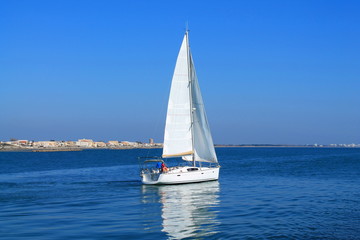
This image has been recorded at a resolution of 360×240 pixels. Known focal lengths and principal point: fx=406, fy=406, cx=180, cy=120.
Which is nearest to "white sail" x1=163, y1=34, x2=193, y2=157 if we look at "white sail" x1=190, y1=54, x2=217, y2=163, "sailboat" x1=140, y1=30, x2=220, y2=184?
"sailboat" x1=140, y1=30, x2=220, y2=184

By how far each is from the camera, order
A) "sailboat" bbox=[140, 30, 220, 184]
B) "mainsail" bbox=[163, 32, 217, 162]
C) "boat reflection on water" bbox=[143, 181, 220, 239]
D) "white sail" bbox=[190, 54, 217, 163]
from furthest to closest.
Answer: "white sail" bbox=[190, 54, 217, 163], "mainsail" bbox=[163, 32, 217, 162], "sailboat" bbox=[140, 30, 220, 184], "boat reflection on water" bbox=[143, 181, 220, 239]

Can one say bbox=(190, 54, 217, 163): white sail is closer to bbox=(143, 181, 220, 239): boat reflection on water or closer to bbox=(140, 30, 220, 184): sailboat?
bbox=(140, 30, 220, 184): sailboat

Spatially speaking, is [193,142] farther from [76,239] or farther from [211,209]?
[76,239]

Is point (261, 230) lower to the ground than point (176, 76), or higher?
lower

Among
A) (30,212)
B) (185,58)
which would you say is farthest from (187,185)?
(30,212)

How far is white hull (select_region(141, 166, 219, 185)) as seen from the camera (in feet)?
124

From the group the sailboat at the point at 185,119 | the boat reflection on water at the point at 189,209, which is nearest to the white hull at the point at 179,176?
the sailboat at the point at 185,119

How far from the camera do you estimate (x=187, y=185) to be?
38.1 m

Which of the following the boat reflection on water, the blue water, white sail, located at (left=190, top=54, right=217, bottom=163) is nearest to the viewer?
the blue water

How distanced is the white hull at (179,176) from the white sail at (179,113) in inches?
94.4

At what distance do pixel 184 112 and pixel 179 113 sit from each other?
21.4 inches

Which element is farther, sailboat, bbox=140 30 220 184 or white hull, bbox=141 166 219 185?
sailboat, bbox=140 30 220 184

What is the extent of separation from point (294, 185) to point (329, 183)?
392 cm

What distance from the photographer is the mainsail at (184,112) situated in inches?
1576
